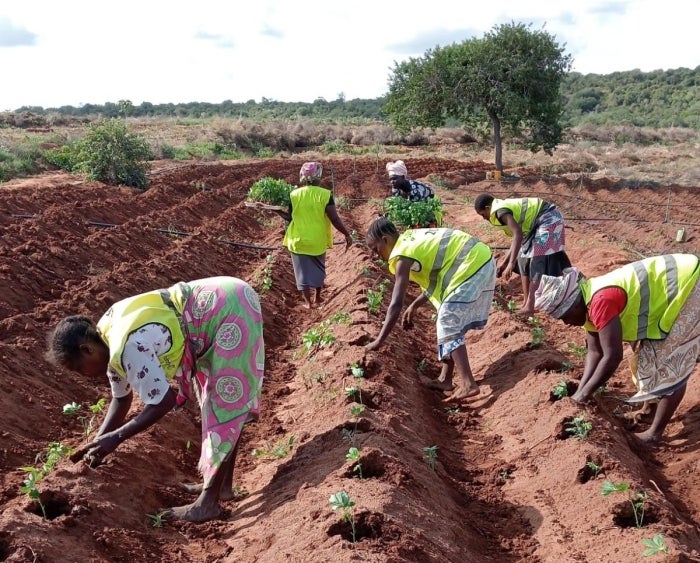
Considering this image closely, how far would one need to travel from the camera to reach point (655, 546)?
3.47 metres

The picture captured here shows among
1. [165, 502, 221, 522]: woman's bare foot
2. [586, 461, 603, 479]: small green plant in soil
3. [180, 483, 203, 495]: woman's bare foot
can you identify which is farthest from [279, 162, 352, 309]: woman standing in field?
[165, 502, 221, 522]: woman's bare foot

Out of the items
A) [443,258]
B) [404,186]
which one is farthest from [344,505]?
[404,186]

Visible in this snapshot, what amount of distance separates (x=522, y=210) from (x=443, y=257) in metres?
2.14

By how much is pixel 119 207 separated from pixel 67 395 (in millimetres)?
8247

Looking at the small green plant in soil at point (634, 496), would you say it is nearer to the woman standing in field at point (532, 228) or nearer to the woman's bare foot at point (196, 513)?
the woman's bare foot at point (196, 513)

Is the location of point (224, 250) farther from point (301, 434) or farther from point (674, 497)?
point (674, 497)

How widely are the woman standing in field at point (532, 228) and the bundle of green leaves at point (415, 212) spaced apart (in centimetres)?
167

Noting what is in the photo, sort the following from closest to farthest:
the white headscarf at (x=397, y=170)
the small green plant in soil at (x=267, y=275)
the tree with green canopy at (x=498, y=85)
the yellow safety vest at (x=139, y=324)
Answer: the yellow safety vest at (x=139, y=324), the white headscarf at (x=397, y=170), the small green plant in soil at (x=267, y=275), the tree with green canopy at (x=498, y=85)

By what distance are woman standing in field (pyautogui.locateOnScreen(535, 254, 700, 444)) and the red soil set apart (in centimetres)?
49

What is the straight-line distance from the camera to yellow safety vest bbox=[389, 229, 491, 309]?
5684 millimetres

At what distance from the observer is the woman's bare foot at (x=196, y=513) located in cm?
413

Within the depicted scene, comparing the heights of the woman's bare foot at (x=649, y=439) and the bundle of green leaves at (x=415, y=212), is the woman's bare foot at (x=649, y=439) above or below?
below

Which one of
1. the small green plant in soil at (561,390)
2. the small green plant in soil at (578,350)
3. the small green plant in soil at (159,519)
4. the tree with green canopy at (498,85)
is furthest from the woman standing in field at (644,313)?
the tree with green canopy at (498,85)

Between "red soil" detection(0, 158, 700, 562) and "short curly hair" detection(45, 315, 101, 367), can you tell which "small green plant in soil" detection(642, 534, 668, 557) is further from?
"short curly hair" detection(45, 315, 101, 367)
